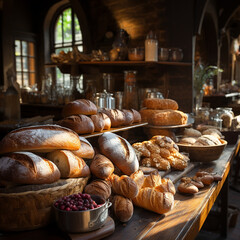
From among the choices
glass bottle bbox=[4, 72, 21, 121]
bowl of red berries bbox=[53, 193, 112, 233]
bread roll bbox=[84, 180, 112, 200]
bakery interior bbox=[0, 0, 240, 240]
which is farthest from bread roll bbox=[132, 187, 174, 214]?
glass bottle bbox=[4, 72, 21, 121]

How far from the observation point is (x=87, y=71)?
4.51m

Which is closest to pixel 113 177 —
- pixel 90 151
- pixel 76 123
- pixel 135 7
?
pixel 90 151

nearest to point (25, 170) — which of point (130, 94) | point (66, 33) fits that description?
point (130, 94)

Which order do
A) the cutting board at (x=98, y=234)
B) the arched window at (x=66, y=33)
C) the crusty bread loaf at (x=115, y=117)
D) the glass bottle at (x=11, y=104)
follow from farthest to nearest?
the arched window at (x=66, y=33) → the glass bottle at (x=11, y=104) → the crusty bread loaf at (x=115, y=117) → the cutting board at (x=98, y=234)

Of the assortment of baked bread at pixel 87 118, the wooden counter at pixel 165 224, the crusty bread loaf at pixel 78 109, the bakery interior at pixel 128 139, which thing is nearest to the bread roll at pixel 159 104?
the bakery interior at pixel 128 139

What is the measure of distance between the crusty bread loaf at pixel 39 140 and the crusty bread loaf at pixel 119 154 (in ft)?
0.86

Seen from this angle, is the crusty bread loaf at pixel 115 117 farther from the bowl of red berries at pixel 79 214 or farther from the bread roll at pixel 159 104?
the bowl of red berries at pixel 79 214

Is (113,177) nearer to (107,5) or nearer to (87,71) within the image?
(87,71)

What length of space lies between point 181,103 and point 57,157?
321 cm

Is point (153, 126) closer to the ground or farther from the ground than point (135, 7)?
closer to the ground

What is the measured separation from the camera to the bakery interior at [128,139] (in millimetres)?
1260

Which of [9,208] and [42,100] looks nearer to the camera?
[9,208]

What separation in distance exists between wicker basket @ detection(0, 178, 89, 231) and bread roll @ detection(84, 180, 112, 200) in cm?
19

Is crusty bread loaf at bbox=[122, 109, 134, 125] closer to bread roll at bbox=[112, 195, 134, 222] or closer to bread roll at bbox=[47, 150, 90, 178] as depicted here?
bread roll at bbox=[47, 150, 90, 178]
